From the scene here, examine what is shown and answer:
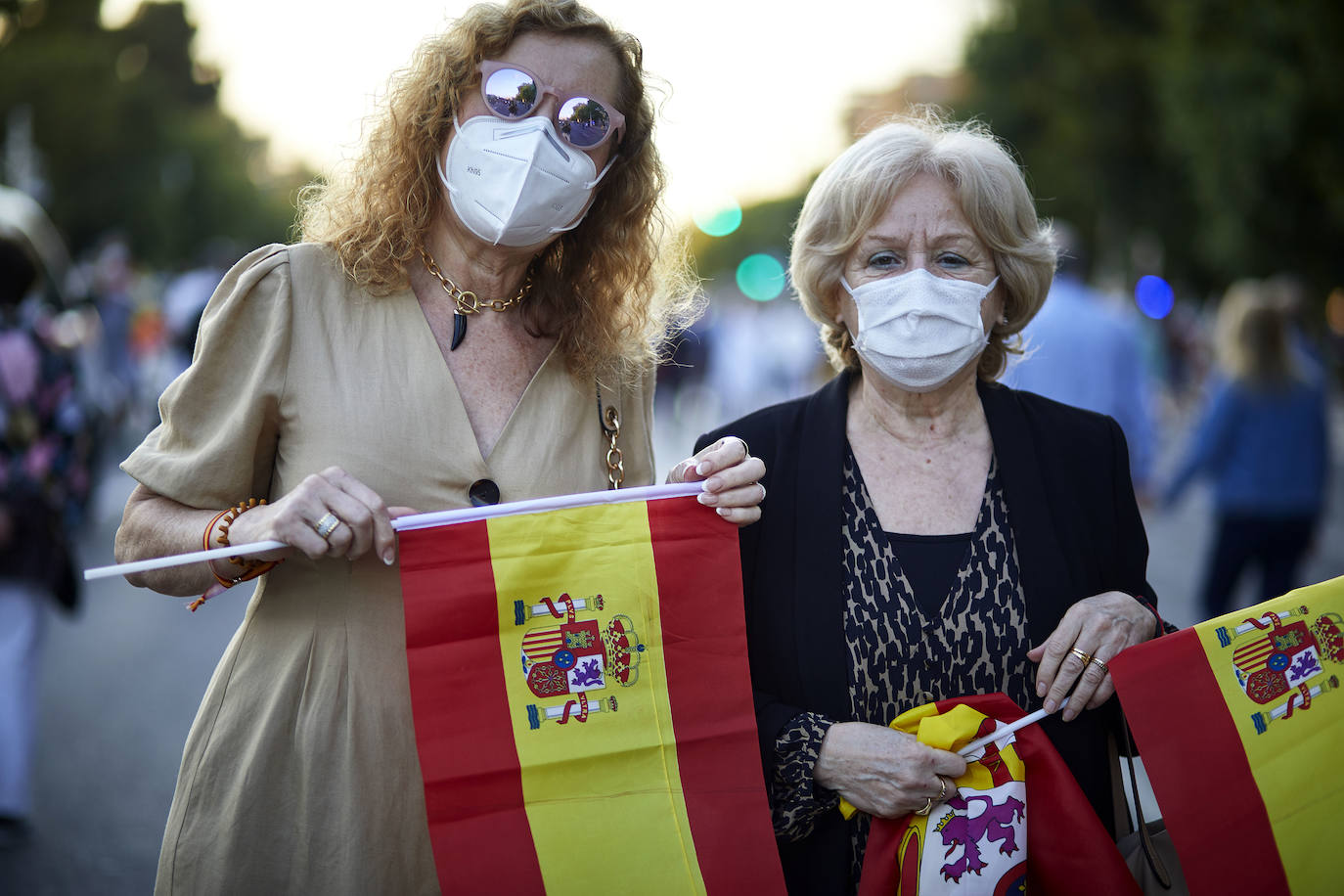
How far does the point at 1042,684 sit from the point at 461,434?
51.8 inches

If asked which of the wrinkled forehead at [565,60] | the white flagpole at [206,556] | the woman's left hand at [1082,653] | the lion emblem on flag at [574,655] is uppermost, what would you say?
the wrinkled forehead at [565,60]

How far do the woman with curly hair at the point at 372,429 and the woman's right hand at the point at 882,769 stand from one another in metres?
0.52

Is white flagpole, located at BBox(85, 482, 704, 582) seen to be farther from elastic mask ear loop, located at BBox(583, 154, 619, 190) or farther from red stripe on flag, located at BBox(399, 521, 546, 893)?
elastic mask ear loop, located at BBox(583, 154, 619, 190)

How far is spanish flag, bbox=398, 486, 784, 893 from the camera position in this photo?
230 cm

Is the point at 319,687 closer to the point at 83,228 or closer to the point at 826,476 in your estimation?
the point at 826,476

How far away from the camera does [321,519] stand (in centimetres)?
211

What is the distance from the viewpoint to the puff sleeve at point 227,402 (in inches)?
88.3

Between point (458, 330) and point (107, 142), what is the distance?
42.6m

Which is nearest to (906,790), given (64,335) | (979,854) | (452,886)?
(979,854)

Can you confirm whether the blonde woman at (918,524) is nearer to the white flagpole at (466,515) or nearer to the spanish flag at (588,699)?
the spanish flag at (588,699)

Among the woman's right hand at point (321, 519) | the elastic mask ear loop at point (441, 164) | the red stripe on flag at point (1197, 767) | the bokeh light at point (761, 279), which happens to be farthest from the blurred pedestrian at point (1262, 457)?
the bokeh light at point (761, 279)

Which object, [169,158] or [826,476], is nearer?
[826,476]

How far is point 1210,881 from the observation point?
7.89 feet

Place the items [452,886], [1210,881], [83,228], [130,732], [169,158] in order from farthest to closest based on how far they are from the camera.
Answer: [169,158] < [83,228] < [130,732] < [1210,881] < [452,886]
